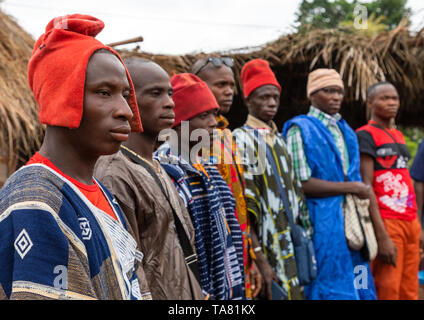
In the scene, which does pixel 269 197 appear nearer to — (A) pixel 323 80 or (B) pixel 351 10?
(A) pixel 323 80

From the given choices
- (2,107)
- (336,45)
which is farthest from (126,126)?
(336,45)

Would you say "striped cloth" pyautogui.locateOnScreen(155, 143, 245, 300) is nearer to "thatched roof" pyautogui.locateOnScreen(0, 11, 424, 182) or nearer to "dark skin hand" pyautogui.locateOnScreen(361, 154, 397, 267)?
"dark skin hand" pyautogui.locateOnScreen(361, 154, 397, 267)

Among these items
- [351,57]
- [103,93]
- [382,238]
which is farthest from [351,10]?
[103,93]

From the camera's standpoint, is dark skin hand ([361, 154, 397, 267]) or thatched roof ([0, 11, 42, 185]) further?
dark skin hand ([361, 154, 397, 267])

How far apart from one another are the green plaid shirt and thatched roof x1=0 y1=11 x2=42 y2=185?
89.6 inches

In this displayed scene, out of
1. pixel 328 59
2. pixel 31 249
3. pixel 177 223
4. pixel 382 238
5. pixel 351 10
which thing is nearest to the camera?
pixel 31 249

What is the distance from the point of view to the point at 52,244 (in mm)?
1054

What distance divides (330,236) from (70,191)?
2752 millimetres

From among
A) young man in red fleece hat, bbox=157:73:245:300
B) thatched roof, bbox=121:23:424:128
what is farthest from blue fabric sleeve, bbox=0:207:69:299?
thatched roof, bbox=121:23:424:128

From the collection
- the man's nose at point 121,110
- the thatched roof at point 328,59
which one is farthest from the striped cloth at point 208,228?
the thatched roof at point 328,59

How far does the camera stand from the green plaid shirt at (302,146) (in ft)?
11.9

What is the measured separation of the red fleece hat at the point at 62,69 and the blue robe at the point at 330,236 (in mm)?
2655

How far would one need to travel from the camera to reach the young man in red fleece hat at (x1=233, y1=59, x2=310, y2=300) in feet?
10.3
